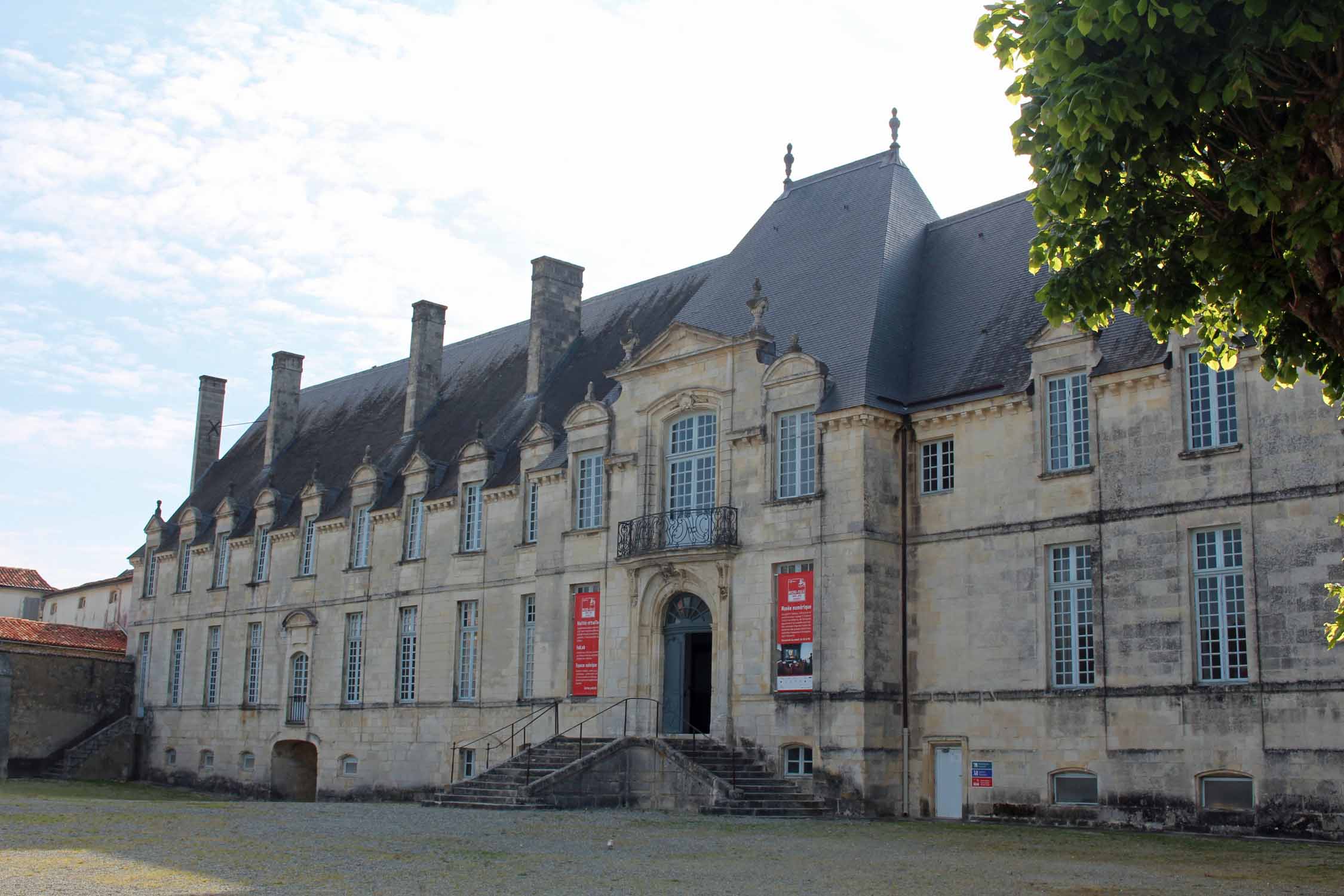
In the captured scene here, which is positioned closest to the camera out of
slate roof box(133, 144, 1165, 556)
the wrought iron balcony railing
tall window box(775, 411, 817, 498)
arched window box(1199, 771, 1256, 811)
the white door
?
arched window box(1199, 771, 1256, 811)

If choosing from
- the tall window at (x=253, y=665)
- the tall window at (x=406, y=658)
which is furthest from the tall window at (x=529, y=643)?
the tall window at (x=253, y=665)

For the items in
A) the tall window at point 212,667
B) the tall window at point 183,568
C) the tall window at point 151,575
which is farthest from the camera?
the tall window at point 151,575

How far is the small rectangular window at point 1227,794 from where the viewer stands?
62.1 feet

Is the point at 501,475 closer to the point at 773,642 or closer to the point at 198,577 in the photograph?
the point at 773,642

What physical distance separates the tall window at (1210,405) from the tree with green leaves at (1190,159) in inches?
364

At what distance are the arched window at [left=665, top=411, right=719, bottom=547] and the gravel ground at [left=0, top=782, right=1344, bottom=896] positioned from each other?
256 inches

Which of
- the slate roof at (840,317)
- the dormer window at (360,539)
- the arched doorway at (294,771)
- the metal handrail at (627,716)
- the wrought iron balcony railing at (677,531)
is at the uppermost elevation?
the slate roof at (840,317)

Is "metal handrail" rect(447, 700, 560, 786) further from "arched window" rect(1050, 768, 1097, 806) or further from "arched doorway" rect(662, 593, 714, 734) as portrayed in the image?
"arched window" rect(1050, 768, 1097, 806)

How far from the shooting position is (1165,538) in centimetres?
2027

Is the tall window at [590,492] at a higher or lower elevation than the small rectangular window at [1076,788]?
higher

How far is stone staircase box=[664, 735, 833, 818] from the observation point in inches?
856

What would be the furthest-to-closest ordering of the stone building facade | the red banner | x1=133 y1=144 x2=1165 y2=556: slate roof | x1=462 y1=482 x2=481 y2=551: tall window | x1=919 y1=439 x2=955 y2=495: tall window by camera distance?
x1=462 y1=482 x2=481 y2=551: tall window < the red banner < x1=133 y1=144 x2=1165 y2=556: slate roof < x1=919 y1=439 x2=955 y2=495: tall window < the stone building facade

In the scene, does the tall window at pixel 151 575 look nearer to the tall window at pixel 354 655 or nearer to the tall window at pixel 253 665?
the tall window at pixel 253 665

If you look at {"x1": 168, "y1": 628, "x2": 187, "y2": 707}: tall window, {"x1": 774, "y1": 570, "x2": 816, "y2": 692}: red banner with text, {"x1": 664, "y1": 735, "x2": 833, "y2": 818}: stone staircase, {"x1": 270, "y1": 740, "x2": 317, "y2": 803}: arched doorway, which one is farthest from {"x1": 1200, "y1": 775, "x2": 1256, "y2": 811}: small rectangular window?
{"x1": 168, "y1": 628, "x2": 187, "y2": 707}: tall window
